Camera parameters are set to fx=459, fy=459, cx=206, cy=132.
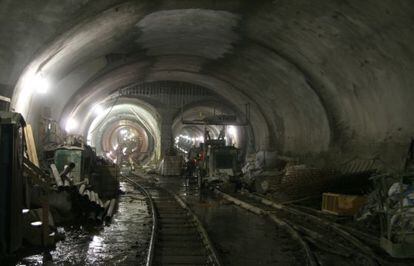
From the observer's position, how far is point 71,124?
18.4 metres

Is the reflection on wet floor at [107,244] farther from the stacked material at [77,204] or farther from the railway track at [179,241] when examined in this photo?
the stacked material at [77,204]

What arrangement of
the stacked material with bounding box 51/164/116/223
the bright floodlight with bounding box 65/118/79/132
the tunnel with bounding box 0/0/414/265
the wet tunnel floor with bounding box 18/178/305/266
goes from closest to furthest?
the wet tunnel floor with bounding box 18/178/305/266 < the tunnel with bounding box 0/0/414/265 < the stacked material with bounding box 51/164/116/223 < the bright floodlight with bounding box 65/118/79/132

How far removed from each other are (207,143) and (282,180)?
5.52m

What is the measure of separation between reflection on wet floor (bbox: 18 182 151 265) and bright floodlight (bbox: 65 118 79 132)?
7.60 metres

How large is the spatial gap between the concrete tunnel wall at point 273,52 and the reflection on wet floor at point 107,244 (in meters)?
3.08

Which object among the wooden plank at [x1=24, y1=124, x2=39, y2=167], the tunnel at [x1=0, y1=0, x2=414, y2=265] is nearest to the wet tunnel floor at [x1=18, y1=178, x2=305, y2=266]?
the wooden plank at [x1=24, y1=124, x2=39, y2=167]

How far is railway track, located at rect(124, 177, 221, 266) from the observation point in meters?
6.65

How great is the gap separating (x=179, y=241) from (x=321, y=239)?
97.6 inches

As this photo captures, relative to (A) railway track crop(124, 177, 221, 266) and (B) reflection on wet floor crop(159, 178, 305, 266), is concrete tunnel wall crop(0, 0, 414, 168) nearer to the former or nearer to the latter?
(B) reflection on wet floor crop(159, 178, 305, 266)

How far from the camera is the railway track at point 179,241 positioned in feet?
21.8

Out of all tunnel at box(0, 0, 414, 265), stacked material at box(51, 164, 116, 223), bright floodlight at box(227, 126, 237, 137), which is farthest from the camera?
bright floodlight at box(227, 126, 237, 137)

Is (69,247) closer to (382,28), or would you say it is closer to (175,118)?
(382,28)

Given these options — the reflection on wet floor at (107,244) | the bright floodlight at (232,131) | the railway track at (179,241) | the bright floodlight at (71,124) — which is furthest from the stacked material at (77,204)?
the bright floodlight at (232,131)

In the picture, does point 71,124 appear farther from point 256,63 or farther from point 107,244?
point 107,244
